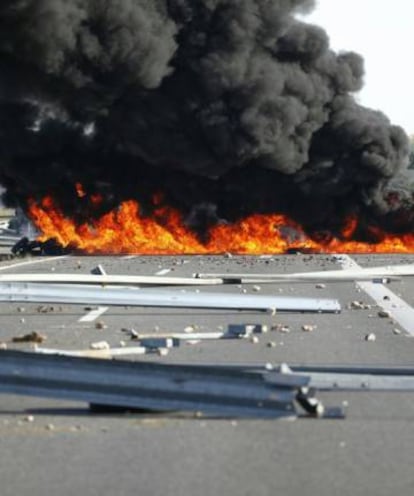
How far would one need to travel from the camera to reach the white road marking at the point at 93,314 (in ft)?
54.9

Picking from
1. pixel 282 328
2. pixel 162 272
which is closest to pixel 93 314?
pixel 282 328

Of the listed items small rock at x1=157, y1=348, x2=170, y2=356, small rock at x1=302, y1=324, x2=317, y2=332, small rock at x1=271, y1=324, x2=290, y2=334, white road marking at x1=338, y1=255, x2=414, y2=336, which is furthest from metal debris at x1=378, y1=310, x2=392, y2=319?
small rock at x1=157, y1=348, x2=170, y2=356

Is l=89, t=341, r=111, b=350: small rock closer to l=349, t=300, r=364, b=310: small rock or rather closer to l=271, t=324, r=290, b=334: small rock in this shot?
l=271, t=324, r=290, b=334: small rock

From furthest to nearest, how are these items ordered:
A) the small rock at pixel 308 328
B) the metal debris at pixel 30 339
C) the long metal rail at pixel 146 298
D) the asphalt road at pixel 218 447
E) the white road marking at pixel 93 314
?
the white road marking at pixel 93 314 < the long metal rail at pixel 146 298 < the small rock at pixel 308 328 < the metal debris at pixel 30 339 < the asphalt road at pixel 218 447

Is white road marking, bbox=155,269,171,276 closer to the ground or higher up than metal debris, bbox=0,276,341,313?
closer to the ground

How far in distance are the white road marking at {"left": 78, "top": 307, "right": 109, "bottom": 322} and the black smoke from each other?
1005 inches

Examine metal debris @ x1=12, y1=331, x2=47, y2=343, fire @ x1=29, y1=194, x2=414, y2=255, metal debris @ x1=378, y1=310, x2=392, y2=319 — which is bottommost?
fire @ x1=29, y1=194, x2=414, y2=255

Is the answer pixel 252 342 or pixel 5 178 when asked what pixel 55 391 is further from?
pixel 5 178

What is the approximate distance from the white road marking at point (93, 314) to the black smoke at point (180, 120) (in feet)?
83.8

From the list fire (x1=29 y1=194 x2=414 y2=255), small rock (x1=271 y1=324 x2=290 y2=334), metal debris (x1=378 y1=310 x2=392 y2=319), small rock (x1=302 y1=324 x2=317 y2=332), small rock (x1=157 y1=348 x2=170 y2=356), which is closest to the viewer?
small rock (x1=157 y1=348 x2=170 y2=356)

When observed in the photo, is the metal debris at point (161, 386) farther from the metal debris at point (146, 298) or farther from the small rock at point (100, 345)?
the metal debris at point (146, 298)

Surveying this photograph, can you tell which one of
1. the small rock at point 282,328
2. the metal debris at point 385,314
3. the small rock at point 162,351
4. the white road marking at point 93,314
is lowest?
the white road marking at point 93,314

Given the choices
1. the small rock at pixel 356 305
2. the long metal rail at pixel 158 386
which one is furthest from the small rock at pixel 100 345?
the small rock at pixel 356 305

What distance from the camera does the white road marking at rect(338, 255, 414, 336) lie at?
53.8 ft
